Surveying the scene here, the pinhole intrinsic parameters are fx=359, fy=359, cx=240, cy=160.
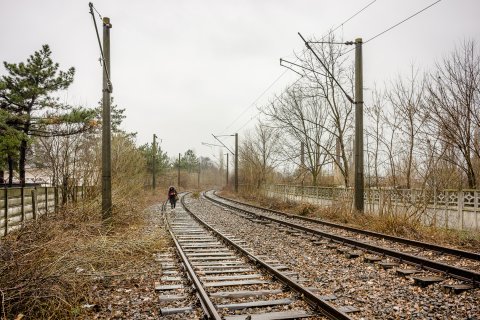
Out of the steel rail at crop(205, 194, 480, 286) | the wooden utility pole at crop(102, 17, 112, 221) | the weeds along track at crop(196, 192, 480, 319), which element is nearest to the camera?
the weeds along track at crop(196, 192, 480, 319)

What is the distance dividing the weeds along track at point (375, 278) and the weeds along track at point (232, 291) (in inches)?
17.5

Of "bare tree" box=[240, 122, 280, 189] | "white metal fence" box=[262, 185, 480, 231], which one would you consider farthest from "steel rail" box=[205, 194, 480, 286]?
"bare tree" box=[240, 122, 280, 189]

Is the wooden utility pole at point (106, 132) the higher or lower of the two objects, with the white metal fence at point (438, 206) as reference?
higher

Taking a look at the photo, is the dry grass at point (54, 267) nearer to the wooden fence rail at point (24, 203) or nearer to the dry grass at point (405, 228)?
the wooden fence rail at point (24, 203)

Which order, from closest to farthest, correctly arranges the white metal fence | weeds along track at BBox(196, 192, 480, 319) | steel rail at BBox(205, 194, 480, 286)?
weeds along track at BBox(196, 192, 480, 319)
steel rail at BBox(205, 194, 480, 286)
the white metal fence

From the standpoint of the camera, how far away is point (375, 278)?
679 centimetres

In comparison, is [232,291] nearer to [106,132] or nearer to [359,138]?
[106,132]

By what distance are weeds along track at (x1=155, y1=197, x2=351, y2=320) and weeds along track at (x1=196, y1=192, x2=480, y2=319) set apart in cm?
44

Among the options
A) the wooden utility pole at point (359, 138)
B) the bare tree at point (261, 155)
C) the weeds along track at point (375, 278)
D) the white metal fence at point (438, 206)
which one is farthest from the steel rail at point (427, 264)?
the bare tree at point (261, 155)

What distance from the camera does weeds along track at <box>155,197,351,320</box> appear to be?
16.5ft

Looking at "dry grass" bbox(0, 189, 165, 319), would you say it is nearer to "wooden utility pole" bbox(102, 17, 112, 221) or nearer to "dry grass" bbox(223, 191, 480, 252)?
"wooden utility pole" bbox(102, 17, 112, 221)

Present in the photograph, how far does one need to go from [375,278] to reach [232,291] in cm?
279

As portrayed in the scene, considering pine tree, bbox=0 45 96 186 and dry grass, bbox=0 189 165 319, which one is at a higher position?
pine tree, bbox=0 45 96 186

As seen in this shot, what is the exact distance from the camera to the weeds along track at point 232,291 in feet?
16.5
